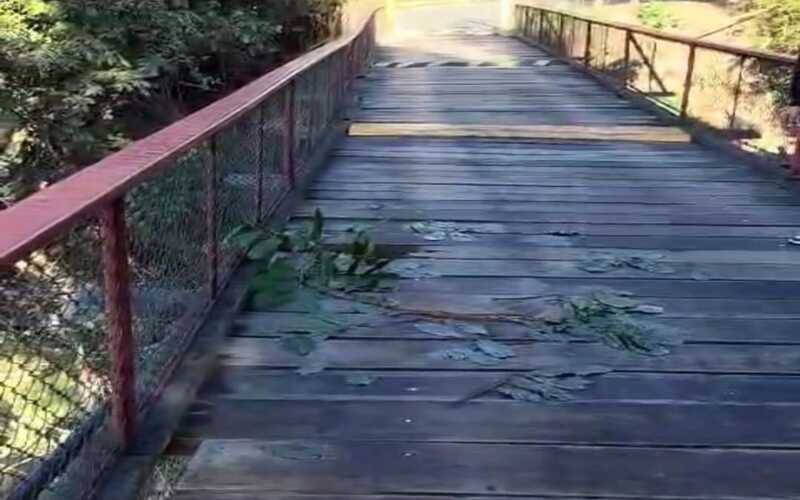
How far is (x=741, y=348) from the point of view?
2699 millimetres

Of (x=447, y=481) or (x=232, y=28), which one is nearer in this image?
(x=447, y=481)

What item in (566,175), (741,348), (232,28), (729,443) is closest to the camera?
(729,443)

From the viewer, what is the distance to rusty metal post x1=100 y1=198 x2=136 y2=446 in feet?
5.80

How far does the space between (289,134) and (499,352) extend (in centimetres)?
199

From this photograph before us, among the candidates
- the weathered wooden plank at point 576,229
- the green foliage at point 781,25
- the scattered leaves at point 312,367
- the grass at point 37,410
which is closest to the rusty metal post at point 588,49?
the green foliage at point 781,25

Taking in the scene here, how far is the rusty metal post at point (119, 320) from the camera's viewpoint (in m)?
1.77

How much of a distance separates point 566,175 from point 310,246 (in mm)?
2313

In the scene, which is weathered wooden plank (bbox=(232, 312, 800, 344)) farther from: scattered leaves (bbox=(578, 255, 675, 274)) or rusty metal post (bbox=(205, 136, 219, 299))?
scattered leaves (bbox=(578, 255, 675, 274))

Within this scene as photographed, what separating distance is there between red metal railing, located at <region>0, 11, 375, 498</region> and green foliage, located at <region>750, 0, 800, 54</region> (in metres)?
11.3

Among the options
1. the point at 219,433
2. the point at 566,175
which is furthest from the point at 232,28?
the point at 219,433

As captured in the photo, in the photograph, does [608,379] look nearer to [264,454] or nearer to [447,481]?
[447,481]

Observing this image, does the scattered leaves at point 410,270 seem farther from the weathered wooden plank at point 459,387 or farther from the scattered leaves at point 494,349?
the weathered wooden plank at point 459,387

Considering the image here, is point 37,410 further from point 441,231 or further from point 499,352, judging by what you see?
point 441,231

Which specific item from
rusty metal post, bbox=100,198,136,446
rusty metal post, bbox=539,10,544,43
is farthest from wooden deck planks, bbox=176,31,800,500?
rusty metal post, bbox=539,10,544,43
